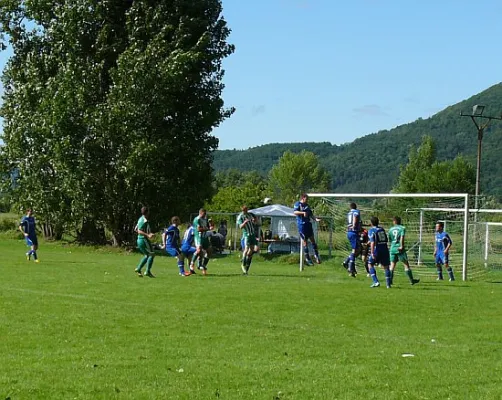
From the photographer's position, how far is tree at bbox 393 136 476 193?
92938 millimetres

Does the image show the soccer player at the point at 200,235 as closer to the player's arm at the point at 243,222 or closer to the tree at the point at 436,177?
the player's arm at the point at 243,222

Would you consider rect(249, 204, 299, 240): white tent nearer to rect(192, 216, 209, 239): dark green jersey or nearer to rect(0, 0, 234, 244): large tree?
rect(0, 0, 234, 244): large tree

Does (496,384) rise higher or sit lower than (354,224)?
lower

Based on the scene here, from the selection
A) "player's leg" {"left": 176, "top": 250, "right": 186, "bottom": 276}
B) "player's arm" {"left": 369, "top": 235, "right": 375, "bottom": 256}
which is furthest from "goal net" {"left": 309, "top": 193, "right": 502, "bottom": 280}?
"player's arm" {"left": 369, "top": 235, "right": 375, "bottom": 256}

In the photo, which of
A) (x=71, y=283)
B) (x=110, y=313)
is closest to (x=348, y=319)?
(x=110, y=313)

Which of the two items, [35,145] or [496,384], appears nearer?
[496,384]

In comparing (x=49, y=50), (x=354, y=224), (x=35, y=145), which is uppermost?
(x=49, y=50)

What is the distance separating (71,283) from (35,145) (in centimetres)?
2458

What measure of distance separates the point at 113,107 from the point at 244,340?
3103 cm

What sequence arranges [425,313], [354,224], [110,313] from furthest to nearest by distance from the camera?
[354,224] < [425,313] < [110,313]

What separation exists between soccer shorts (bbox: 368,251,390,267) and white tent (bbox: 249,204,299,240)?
24095 millimetres

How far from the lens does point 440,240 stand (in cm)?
2761

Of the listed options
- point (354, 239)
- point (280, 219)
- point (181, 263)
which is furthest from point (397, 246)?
point (280, 219)

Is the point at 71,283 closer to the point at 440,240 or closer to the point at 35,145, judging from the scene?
the point at 440,240
